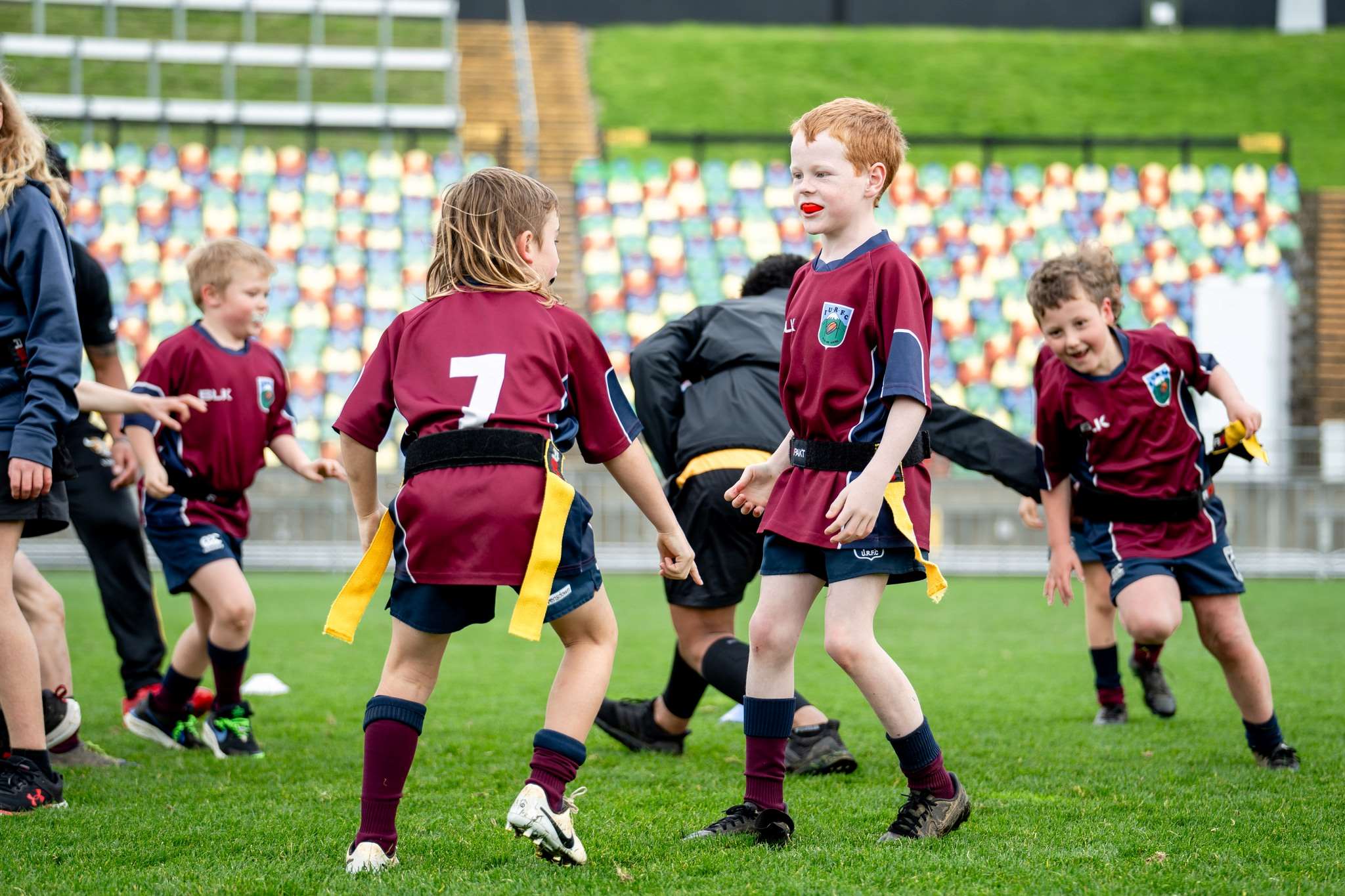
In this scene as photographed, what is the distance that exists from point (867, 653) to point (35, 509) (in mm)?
2182

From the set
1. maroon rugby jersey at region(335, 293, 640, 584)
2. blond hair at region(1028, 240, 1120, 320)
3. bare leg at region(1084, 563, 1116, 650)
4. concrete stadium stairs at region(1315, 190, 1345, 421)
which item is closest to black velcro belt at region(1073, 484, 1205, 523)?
blond hair at region(1028, 240, 1120, 320)

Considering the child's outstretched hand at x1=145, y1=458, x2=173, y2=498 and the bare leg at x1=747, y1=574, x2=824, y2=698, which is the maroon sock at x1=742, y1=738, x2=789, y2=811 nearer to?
the bare leg at x1=747, y1=574, x2=824, y2=698

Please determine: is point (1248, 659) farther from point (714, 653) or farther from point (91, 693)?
point (91, 693)

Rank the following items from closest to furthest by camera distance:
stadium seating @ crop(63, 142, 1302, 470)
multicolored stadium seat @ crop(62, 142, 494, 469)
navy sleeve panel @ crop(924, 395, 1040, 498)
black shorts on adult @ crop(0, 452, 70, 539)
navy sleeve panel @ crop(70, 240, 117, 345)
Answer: black shorts on adult @ crop(0, 452, 70, 539) < navy sleeve panel @ crop(924, 395, 1040, 498) < navy sleeve panel @ crop(70, 240, 117, 345) < multicolored stadium seat @ crop(62, 142, 494, 469) < stadium seating @ crop(63, 142, 1302, 470)

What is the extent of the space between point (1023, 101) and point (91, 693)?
81.2 ft

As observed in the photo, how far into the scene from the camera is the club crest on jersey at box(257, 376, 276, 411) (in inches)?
184

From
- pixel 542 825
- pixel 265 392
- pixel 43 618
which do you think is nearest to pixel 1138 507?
pixel 542 825

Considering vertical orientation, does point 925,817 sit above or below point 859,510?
below

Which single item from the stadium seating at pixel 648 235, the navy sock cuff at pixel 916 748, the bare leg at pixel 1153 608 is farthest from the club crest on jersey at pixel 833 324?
the stadium seating at pixel 648 235

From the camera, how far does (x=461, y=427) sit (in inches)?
110

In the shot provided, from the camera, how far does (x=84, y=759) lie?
4191mm

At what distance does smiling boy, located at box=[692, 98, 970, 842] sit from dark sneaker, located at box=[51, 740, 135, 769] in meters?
2.11

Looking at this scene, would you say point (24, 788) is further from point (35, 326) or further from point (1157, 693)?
point (1157, 693)

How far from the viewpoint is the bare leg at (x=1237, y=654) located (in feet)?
13.2
